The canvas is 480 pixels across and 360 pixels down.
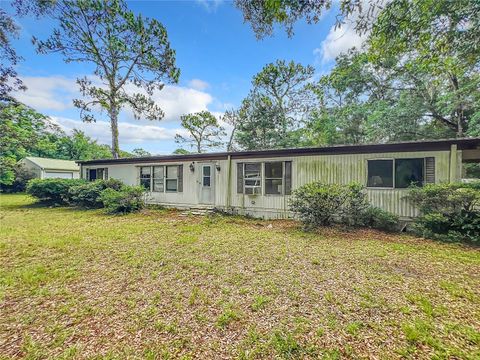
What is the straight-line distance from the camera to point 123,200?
10.2 m

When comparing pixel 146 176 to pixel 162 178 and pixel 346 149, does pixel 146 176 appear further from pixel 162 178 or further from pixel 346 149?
pixel 346 149

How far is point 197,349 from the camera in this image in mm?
2250

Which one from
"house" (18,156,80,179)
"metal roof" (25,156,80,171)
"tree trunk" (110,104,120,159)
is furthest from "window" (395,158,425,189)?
"house" (18,156,80,179)

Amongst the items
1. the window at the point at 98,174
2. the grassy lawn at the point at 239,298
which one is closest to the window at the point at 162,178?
the window at the point at 98,174

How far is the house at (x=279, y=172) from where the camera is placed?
22.4ft

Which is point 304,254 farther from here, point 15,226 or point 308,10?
point 15,226

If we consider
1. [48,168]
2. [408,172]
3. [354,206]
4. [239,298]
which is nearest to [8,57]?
[239,298]

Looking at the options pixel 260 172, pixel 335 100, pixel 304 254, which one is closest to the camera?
pixel 304 254

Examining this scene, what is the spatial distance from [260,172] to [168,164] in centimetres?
494

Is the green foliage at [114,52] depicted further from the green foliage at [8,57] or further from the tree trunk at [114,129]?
the green foliage at [8,57]

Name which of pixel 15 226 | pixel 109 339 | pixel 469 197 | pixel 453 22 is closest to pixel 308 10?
pixel 453 22

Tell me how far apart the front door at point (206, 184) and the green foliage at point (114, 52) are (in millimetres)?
8970

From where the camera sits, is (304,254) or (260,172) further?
(260,172)

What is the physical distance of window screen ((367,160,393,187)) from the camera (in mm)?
7316
